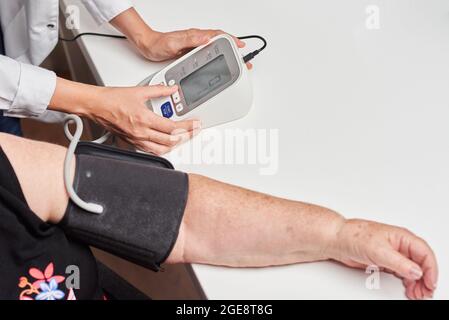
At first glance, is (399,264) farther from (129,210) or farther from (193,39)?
(193,39)

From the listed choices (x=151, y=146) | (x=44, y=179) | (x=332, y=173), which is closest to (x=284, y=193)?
(x=332, y=173)

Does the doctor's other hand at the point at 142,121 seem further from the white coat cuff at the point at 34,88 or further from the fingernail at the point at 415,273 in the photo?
the fingernail at the point at 415,273

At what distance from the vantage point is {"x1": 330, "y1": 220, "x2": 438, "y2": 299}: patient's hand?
2.12 feet

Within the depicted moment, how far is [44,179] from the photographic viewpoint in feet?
2.22

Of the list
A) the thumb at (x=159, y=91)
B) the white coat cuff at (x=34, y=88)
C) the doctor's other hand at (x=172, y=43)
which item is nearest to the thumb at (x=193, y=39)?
the doctor's other hand at (x=172, y=43)

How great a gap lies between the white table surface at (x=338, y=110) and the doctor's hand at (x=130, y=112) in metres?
0.05

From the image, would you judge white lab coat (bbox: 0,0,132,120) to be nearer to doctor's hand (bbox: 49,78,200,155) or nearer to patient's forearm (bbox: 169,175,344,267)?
doctor's hand (bbox: 49,78,200,155)

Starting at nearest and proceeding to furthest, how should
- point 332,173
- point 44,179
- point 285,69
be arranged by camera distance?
point 44,179, point 332,173, point 285,69

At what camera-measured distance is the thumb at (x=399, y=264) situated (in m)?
0.64

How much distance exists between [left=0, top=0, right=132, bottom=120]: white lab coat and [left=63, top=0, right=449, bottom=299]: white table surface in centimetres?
6

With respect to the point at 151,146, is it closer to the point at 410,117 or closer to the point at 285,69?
the point at 285,69

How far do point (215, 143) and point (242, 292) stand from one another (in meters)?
0.25

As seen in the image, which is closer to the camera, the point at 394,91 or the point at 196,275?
the point at 196,275

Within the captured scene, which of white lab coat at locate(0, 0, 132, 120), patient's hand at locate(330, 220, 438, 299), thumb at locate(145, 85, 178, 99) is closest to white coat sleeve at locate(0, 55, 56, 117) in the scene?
white lab coat at locate(0, 0, 132, 120)
